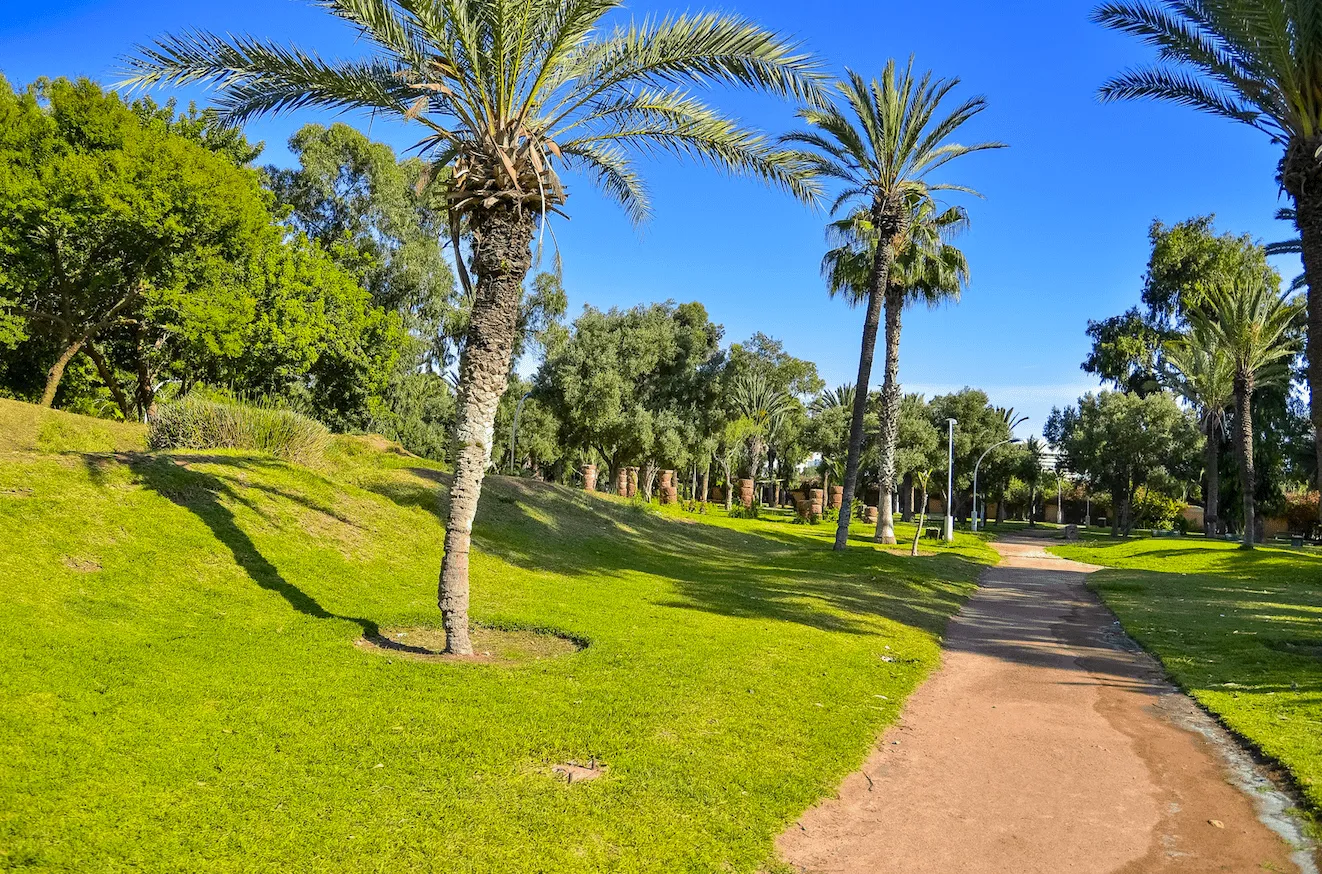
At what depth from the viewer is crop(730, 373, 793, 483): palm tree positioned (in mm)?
51125

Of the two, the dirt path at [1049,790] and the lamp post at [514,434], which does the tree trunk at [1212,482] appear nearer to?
the lamp post at [514,434]

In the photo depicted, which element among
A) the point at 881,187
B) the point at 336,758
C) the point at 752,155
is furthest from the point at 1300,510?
the point at 336,758

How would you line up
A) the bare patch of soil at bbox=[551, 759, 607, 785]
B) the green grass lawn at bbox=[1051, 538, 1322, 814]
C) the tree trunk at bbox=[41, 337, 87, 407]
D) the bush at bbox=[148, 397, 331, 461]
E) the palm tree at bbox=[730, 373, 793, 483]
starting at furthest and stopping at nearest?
1. the palm tree at bbox=[730, 373, 793, 483]
2. the tree trunk at bbox=[41, 337, 87, 407]
3. the bush at bbox=[148, 397, 331, 461]
4. the green grass lawn at bbox=[1051, 538, 1322, 814]
5. the bare patch of soil at bbox=[551, 759, 607, 785]

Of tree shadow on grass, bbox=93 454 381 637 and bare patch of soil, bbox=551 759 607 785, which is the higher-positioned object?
tree shadow on grass, bbox=93 454 381 637

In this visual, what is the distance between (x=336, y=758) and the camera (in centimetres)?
472

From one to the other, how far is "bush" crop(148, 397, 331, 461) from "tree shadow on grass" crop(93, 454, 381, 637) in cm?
285

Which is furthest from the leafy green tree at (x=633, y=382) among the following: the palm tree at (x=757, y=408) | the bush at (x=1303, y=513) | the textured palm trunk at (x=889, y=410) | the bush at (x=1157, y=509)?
the bush at (x=1303, y=513)

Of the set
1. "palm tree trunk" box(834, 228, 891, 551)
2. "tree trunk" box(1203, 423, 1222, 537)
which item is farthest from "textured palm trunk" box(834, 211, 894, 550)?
"tree trunk" box(1203, 423, 1222, 537)

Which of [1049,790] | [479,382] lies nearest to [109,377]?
[479,382]

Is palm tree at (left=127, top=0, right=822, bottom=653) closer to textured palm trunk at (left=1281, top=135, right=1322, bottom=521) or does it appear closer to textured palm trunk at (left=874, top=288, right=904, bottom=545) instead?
textured palm trunk at (left=1281, top=135, right=1322, bottom=521)

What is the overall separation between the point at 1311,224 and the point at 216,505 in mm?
14547

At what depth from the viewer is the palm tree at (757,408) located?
51.1 meters

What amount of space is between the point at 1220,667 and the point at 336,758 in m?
9.22

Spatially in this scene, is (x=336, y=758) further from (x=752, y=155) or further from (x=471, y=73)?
(x=752, y=155)
